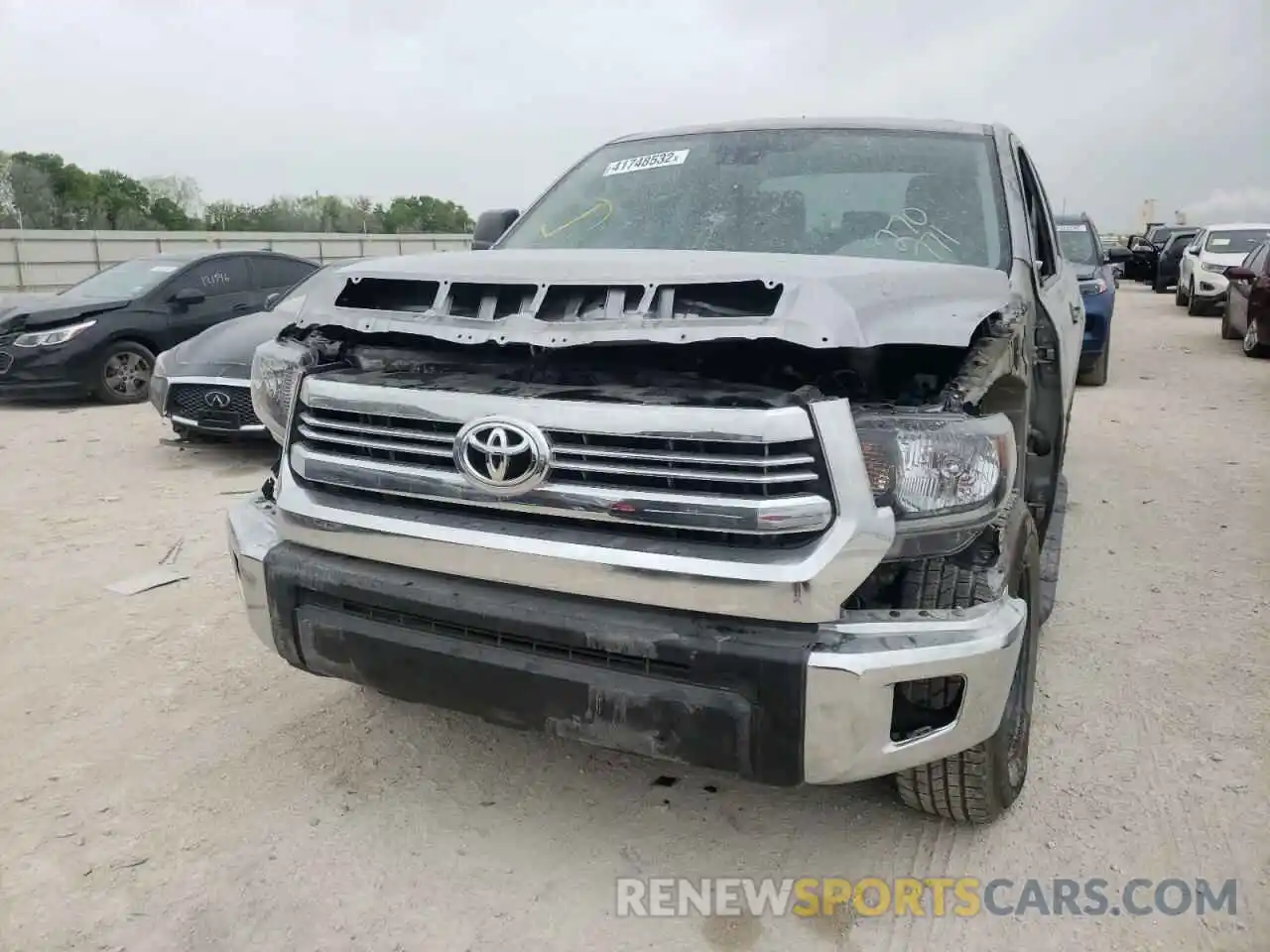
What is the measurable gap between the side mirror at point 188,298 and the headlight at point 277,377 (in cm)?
778

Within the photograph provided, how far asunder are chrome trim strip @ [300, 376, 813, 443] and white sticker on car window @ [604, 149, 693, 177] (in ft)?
5.87

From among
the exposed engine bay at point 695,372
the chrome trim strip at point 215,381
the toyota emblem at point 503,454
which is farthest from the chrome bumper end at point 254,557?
the chrome trim strip at point 215,381

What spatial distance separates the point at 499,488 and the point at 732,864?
114 cm

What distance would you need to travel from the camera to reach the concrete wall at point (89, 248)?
895 inches

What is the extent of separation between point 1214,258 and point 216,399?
1599 cm

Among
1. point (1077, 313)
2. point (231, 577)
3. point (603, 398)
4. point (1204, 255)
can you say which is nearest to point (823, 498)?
point (603, 398)

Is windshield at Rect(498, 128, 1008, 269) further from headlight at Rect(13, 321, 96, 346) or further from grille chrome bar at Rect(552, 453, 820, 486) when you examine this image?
headlight at Rect(13, 321, 96, 346)

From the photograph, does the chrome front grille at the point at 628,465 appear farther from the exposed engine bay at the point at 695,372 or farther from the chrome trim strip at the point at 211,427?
the chrome trim strip at the point at 211,427

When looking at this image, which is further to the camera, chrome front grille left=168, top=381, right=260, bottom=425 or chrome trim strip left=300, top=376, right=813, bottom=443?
chrome front grille left=168, top=381, right=260, bottom=425

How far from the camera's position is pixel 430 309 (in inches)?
96.7

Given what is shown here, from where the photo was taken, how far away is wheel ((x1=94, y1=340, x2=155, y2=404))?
933cm

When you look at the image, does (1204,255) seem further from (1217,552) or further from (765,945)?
(765,945)

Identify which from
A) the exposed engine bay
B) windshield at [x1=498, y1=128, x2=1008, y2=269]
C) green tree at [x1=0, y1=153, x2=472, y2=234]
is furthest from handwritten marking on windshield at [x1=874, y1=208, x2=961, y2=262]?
green tree at [x1=0, y1=153, x2=472, y2=234]

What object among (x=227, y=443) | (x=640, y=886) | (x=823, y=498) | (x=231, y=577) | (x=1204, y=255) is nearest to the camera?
(x=823, y=498)
